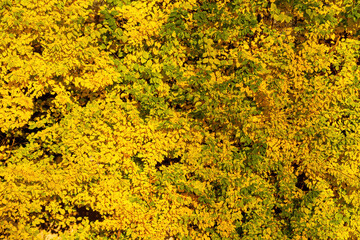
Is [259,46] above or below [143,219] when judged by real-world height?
above

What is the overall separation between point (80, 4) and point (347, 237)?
7057 millimetres

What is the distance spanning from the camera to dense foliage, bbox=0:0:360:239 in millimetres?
5879

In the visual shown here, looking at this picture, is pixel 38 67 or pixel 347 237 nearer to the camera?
pixel 38 67

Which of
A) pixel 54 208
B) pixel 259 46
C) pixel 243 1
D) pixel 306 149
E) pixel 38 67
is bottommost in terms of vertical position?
pixel 54 208

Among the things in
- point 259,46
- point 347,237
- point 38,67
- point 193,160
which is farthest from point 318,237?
point 38,67

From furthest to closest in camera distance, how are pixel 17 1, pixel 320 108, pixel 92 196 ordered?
pixel 320 108 < pixel 92 196 < pixel 17 1

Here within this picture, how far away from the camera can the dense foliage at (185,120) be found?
19.3ft

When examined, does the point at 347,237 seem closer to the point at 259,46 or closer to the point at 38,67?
the point at 259,46

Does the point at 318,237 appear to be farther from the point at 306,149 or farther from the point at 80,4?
the point at 80,4

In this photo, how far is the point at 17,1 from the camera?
5.55 m

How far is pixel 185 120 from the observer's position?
640 centimetres

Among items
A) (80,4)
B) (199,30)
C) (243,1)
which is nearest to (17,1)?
(80,4)

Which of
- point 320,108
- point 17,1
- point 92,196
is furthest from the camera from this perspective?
point 320,108

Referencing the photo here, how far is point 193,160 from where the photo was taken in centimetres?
641
